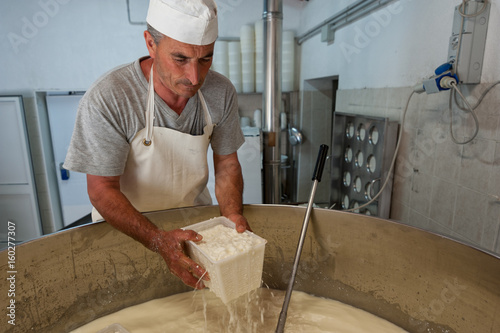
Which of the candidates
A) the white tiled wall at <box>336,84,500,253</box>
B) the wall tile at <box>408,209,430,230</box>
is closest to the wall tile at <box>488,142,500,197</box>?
the white tiled wall at <box>336,84,500,253</box>

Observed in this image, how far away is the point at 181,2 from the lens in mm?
1000

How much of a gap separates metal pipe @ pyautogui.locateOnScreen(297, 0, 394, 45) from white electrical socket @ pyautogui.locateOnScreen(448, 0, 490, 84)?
27.0 inches

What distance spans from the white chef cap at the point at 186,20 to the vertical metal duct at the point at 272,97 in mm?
1704

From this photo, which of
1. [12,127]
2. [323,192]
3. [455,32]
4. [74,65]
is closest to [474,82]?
[455,32]

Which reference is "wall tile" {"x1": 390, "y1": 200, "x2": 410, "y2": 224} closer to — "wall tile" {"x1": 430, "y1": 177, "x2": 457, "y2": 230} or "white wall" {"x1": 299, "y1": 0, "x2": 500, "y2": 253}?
"white wall" {"x1": 299, "y1": 0, "x2": 500, "y2": 253}

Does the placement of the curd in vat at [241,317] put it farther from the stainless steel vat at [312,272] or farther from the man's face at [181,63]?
the man's face at [181,63]

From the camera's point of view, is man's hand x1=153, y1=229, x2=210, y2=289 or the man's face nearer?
man's hand x1=153, y1=229, x2=210, y2=289

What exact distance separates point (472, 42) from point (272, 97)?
1.65 metres

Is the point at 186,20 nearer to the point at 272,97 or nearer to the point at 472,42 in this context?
the point at 472,42

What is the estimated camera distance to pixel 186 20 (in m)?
0.98

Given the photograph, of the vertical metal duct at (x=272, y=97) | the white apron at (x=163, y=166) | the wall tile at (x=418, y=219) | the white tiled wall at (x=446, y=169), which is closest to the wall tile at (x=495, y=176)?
the white tiled wall at (x=446, y=169)

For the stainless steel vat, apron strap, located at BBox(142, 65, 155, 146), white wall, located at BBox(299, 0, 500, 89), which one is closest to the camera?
the stainless steel vat

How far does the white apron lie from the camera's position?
3.76ft

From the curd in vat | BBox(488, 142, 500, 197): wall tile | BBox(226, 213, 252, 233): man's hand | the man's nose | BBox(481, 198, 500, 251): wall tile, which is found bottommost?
the curd in vat
